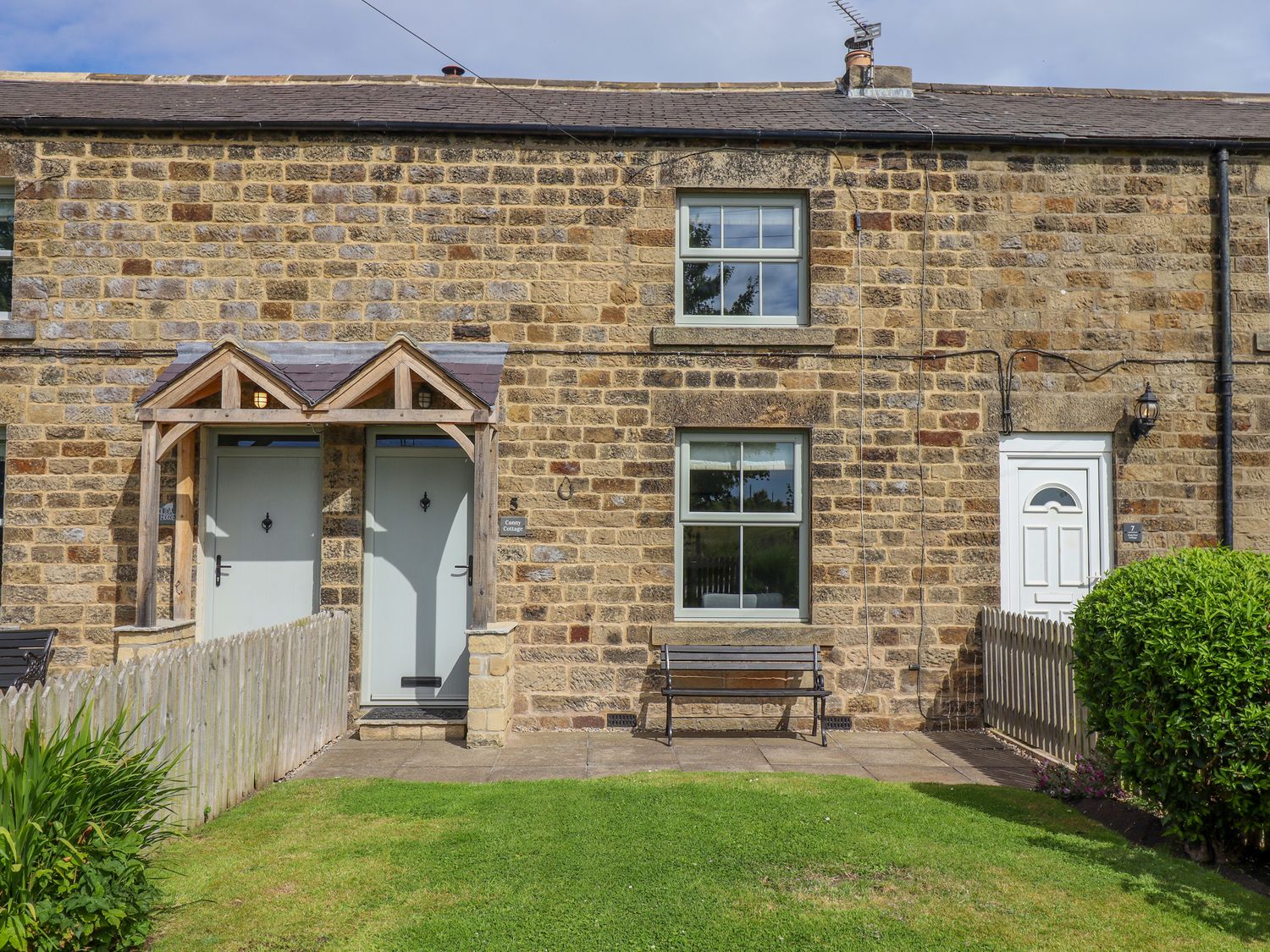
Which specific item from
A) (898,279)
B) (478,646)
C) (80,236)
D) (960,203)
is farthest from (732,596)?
(80,236)

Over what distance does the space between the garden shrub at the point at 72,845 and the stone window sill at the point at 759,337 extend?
5776 millimetres

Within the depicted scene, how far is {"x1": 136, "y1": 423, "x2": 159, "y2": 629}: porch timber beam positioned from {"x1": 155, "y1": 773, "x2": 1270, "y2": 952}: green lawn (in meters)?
2.43

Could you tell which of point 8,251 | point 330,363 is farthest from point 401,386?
point 8,251

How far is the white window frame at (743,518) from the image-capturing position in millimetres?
8547

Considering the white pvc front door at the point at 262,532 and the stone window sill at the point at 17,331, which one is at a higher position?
the stone window sill at the point at 17,331

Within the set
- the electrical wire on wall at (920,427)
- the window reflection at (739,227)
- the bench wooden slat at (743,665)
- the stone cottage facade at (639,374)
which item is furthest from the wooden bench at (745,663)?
the window reflection at (739,227)

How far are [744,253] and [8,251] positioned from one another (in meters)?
7.03

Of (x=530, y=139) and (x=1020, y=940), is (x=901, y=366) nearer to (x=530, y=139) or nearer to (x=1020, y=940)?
(x=530, y=139)

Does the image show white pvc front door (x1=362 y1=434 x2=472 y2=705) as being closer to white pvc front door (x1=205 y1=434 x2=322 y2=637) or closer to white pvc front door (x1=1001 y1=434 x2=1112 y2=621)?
white pvc front door (x1=205 y1=434 x2=322 y2=637)

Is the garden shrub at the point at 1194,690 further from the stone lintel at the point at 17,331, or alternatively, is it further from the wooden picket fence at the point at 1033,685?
the stone lintel at the point at 17,331

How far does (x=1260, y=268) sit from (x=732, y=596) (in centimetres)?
601

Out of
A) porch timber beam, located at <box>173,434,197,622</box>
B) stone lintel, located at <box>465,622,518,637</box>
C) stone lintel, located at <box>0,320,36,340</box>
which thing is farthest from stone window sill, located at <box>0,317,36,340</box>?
stone lintel, located at <box>465,622,518,637</box>

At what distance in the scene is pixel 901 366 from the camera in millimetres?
8664

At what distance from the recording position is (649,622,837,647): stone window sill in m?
8.30
